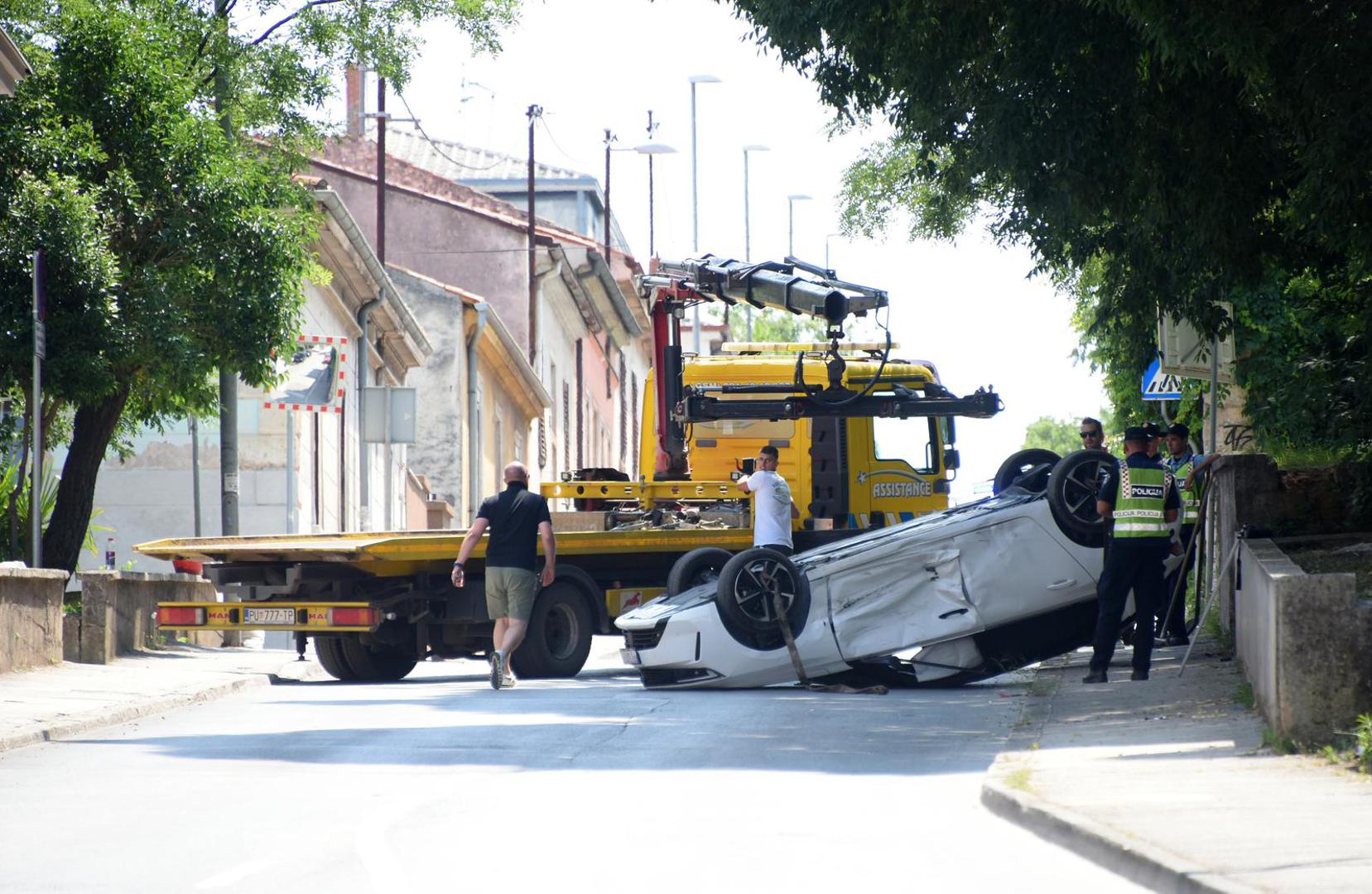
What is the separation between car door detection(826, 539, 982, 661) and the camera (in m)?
14.4

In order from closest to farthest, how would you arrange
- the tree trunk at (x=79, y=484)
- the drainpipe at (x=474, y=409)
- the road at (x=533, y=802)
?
the road at (x=533, y=802)
the tree trunk at (x=79, y=484)
the drainpipe at (x=474, y=409)

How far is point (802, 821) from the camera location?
8.08m

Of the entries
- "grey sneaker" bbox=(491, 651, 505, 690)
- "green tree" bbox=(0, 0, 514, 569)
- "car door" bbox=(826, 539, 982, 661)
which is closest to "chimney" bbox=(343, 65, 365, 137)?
"green tree" bbox=(0, 0, 514, 569)

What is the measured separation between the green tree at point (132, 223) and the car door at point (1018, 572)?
8.71m

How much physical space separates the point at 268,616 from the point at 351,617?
2.54 ft

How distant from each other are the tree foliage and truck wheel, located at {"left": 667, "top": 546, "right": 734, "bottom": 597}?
3.53 metres

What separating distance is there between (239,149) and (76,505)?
4.31 metres

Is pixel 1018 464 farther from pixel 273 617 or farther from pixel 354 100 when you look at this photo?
pixel 354 100

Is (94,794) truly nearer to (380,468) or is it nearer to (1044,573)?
(1044,573)

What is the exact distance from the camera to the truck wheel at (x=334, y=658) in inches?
687

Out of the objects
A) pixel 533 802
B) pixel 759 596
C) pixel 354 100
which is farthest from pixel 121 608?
pixel 354 100

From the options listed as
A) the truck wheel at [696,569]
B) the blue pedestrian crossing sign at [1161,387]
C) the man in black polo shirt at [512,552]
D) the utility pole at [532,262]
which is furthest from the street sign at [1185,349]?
the utility pole at [532,262]

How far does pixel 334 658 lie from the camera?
57.4 feet

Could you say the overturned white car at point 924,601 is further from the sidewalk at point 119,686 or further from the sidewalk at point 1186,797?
the sidewalk at point 119,686
